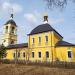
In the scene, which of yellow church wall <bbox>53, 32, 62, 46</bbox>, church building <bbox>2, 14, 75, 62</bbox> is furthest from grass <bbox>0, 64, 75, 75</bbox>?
yellow church wall <bbox>53, 32, 62, 46</bbox>

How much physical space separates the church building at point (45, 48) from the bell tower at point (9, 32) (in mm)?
5464

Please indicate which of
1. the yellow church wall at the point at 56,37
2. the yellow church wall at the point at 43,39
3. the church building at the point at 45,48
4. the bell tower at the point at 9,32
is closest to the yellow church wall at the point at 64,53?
the church building at the point at 45,48

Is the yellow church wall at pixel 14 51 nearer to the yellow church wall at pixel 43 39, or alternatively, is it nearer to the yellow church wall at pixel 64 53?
the yellow church wall at pixel 43 39

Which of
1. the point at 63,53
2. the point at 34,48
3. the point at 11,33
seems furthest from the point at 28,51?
the point at 11,33

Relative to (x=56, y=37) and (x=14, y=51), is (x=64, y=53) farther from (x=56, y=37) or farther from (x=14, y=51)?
(x=14, y=51)

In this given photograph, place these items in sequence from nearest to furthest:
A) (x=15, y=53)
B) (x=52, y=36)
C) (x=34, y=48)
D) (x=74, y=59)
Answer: (x=74, y=59)
(x=52, y=36)
(x=34, y=48)
(x=15, y=53)

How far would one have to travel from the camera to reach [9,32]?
5381 cm

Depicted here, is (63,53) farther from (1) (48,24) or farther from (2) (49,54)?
(1) (48,24)

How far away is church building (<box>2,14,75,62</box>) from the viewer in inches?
1492

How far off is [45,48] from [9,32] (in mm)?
17048

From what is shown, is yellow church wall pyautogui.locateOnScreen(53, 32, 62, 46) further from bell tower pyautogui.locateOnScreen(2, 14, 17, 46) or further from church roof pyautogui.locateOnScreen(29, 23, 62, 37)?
bell tower pyautogui.locateOnScreen(2, 14, 17, 46)

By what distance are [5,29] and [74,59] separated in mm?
25156

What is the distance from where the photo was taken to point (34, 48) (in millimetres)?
42656

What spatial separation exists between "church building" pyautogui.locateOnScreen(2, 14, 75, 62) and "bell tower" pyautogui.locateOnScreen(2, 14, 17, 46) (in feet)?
17.9
